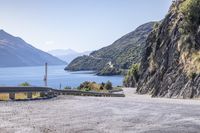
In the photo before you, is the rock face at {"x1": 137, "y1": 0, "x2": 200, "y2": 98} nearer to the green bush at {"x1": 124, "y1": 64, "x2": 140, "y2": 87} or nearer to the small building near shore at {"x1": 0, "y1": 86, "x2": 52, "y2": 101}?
the small building near shore at {"x1": 0, "y1": 86, "x2": 52, "y2": 101}

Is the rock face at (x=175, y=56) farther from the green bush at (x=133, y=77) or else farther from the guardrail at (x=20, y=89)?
the green bush at (x=133, y=77)

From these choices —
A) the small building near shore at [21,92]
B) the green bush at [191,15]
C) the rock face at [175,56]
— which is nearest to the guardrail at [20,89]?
the small building near shore at [21,92]

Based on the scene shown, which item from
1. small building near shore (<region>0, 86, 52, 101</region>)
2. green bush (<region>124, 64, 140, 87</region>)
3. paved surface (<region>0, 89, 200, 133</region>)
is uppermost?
green bush (<region>124, 64, 140, 87</region>)

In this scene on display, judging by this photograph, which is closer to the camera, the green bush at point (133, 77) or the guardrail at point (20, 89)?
the guardrail at point (20, 89)

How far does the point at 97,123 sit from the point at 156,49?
1882 inches

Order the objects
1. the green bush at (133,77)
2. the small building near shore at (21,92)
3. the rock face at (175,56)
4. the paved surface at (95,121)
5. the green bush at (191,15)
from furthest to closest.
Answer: the green bush at (133,77) → the green bush at (191,15) → the rock face at (175,56) → the small building near shore at (21,92) → the paved surface at (95,121)

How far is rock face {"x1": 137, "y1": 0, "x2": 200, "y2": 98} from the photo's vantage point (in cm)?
4556

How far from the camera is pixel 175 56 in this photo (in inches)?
2089

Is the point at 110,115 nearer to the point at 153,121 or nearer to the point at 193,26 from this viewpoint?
the point at 153,121

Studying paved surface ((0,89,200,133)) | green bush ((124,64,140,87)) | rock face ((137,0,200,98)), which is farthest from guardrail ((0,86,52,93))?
green bush ((124,64,140,87))

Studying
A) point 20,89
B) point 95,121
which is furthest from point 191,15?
point 95,121

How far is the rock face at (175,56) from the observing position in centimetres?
4556

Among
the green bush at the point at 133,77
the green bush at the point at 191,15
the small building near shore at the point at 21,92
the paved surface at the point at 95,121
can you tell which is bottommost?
the paved surface at the point at 95,121

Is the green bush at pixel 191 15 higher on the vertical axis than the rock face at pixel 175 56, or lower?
higher
